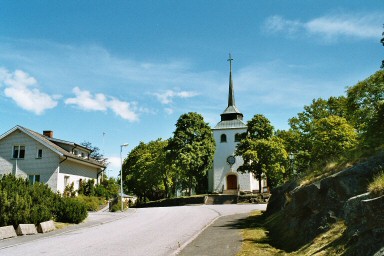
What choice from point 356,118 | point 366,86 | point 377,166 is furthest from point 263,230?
point 356,118

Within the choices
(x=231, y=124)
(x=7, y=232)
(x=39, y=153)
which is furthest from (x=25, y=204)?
(x=231, y=124)

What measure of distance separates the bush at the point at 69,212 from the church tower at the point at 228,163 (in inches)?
1488

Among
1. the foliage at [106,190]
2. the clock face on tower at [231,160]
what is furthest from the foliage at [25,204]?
the clock face on tower at [231,160]

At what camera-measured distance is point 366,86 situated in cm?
3017

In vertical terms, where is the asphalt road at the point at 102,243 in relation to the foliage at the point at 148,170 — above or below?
below

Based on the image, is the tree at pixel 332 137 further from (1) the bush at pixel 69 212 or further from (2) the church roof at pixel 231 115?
(2) the church roof at pixel 231 115

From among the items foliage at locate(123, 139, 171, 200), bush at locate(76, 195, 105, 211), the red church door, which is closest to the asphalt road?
bush at locate(76, 195, 105, 211)

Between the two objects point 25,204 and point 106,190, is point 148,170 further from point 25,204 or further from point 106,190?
point 25,204

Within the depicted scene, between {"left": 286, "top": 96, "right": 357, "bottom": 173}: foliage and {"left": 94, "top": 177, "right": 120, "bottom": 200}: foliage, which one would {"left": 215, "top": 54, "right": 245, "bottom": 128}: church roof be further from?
{"left": 94, "top": 177, "right": 120, "bottom": 200}: foliage

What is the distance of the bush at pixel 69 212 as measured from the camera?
22.7 metres

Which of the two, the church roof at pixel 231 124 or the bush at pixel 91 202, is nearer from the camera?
the bush at pixel 91 202

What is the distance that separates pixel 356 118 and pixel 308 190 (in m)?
26.8

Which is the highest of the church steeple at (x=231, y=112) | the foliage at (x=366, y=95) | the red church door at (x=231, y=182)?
the church steeple at (x=231, y=112)

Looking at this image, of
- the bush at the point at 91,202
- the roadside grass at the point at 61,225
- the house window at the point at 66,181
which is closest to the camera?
the roadside grass at the point at 61,225
